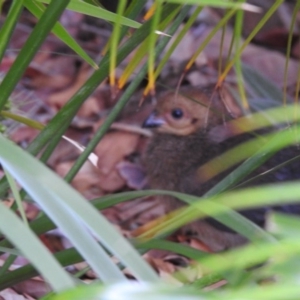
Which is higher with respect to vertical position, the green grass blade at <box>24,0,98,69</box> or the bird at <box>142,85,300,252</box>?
→ the bird at <box>142,85,300,252</box>

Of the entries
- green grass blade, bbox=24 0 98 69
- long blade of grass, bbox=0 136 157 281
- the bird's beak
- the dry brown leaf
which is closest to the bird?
the bird's beak

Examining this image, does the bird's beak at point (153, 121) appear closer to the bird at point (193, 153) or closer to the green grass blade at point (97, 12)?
the bird at point (193, 153)

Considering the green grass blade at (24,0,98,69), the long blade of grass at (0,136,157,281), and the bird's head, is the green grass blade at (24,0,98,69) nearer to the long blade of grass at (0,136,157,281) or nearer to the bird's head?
the long blade of grass at (0,136,157,281)

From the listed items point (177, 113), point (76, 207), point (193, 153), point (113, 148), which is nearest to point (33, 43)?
point (76, 207)

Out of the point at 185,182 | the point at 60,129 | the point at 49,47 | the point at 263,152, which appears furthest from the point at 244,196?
the point at 49,47

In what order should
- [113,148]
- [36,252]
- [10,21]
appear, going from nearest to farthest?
1. [36,252]
2. [10,21]
3. [113,148]

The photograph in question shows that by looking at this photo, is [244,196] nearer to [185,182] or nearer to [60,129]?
[60,129]

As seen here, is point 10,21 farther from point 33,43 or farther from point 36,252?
point 36,252
